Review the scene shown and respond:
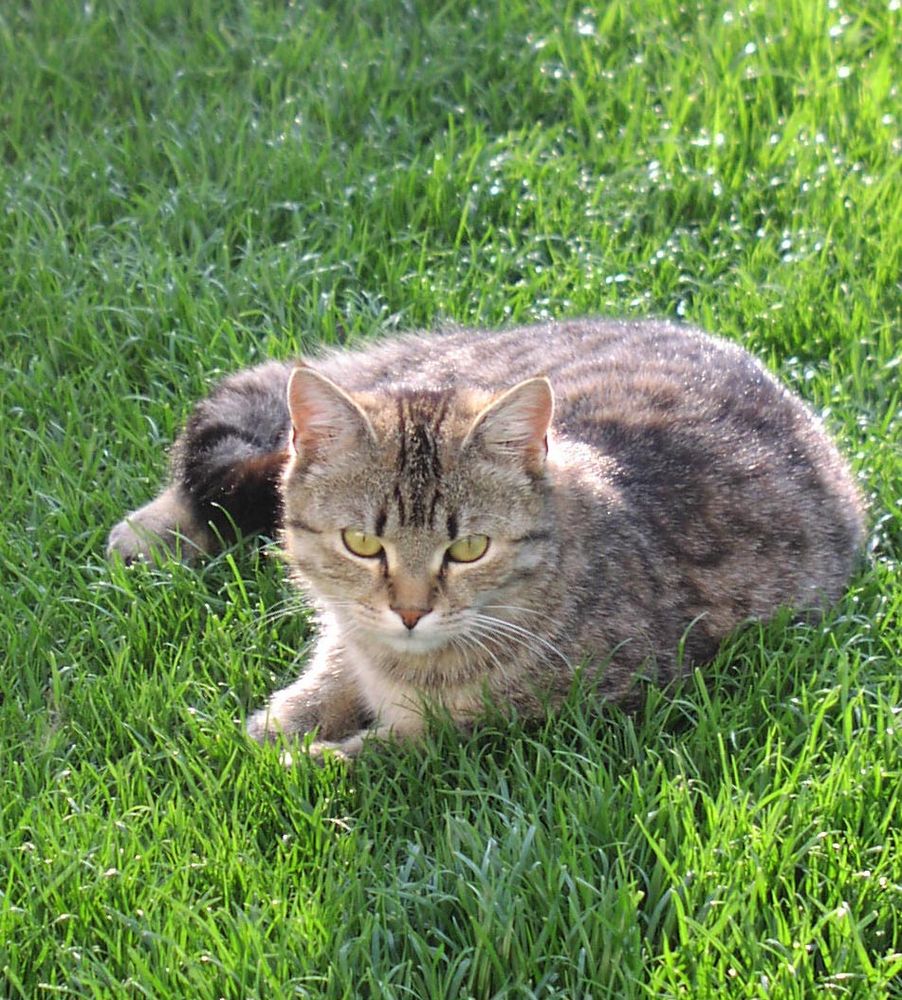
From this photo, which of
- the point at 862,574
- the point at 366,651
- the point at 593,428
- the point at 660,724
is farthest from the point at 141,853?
the point at 862,574

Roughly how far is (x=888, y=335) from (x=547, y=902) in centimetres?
265

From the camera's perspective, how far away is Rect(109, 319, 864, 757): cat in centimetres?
357

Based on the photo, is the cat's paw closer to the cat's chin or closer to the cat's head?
the cat's head

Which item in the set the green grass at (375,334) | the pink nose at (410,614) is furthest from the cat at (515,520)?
the green grass at (375,334)

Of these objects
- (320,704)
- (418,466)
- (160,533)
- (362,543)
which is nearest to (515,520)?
(418,466)

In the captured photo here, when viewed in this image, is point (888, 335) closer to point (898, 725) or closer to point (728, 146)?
point (728, 146)

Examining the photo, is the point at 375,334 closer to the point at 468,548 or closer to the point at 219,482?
the point at 219,482

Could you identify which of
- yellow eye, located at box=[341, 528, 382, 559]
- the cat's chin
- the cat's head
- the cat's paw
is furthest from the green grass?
yellow eye, located at box=[341, 528, 382, 559]

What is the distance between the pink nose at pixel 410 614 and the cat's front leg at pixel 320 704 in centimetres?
42

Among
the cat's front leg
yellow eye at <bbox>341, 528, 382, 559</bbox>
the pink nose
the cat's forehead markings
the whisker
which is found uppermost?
the cat's forehead markings

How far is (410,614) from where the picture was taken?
3.52 metres

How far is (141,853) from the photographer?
327 cm

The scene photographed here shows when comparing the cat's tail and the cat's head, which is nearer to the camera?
the cat's head

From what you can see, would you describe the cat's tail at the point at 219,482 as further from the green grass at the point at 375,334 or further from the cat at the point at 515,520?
the green grass at the point at 375,334
